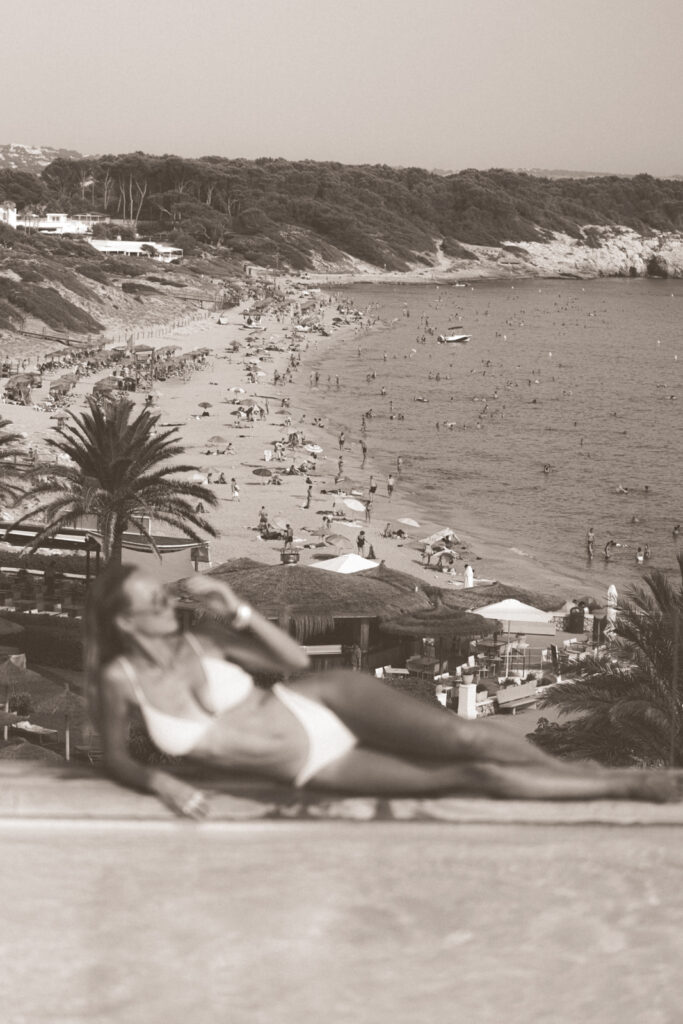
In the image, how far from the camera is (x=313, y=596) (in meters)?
16.5

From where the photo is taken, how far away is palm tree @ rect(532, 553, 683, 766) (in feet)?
33.8

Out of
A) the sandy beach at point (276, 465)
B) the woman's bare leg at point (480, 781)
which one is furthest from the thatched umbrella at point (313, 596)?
the woman's bare leg at point (480, 781)

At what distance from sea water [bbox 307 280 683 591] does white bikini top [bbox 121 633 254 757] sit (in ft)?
76.7

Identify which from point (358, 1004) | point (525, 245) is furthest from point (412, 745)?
point (525, 245)

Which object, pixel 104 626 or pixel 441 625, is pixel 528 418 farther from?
pixel 104 626

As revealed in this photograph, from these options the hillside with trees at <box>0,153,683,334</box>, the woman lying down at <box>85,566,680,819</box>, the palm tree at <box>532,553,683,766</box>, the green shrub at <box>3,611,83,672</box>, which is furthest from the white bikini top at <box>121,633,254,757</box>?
the hillside with trees at <box>0,153,683,334</box>

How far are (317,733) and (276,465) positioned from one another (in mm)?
32126

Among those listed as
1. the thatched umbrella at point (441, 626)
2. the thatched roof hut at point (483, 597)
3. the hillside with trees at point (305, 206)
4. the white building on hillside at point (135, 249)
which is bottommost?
the thatched umbrella at point (441, 626)

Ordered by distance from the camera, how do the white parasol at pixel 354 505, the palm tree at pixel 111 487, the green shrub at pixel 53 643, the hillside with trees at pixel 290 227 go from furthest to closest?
1. the hillside with trees at pixel 290 227
2. the white parasol at pixel 354 505
3. the palm tree at pixel 111 487
4. the green shrub at pixel 53 643

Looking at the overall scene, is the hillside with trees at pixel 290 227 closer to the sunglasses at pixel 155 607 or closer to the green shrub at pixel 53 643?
the green shrub at pixel 53 643

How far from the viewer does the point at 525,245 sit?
469 feet

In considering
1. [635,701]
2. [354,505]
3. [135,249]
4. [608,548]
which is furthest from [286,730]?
[135,249]

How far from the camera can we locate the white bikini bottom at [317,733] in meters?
2.36

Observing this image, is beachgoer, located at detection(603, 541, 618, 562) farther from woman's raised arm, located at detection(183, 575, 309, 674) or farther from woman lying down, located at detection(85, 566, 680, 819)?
woman lying down, located at detection(85, 566, 680, 819)
